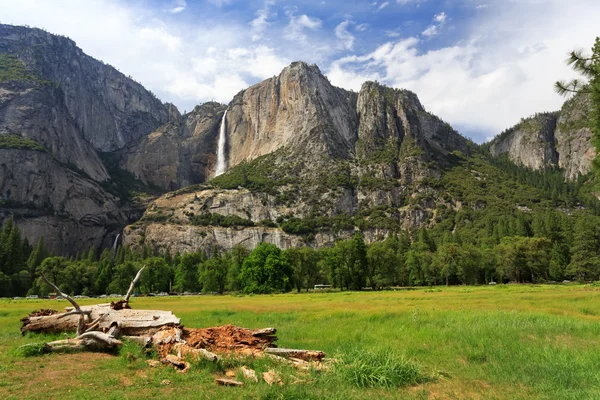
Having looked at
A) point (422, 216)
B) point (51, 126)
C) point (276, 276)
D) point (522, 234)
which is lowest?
point (276, 276)

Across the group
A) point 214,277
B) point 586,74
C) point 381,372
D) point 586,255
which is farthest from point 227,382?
point 586,255

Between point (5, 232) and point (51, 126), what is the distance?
9738 centimetres

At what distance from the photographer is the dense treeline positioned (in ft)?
288

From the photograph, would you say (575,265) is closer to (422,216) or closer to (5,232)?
(422,216)

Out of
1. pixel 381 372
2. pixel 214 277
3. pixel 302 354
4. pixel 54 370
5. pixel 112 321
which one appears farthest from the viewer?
pixel 214 277

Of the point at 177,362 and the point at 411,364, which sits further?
the point at 177,362

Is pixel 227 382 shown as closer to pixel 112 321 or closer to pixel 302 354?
pixel 302 354

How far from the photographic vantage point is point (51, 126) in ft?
623

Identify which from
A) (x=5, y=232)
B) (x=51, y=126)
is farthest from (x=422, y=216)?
(x=51, y=126)

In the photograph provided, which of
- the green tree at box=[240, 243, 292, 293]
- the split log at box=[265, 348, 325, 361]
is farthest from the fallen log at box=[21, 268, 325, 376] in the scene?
the green tree at box=[240, 243, 292, 293]

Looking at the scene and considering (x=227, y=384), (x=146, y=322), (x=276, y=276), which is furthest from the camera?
(x=276, y=276)

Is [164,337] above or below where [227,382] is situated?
above

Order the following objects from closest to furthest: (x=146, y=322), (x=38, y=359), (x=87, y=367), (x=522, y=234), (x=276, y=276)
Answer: (x=87, y=367) → (x=38, y=359) → (x=146, y=322) → (x=276, y=276) → (x=522, y=234)

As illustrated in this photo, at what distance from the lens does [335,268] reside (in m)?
90.0
